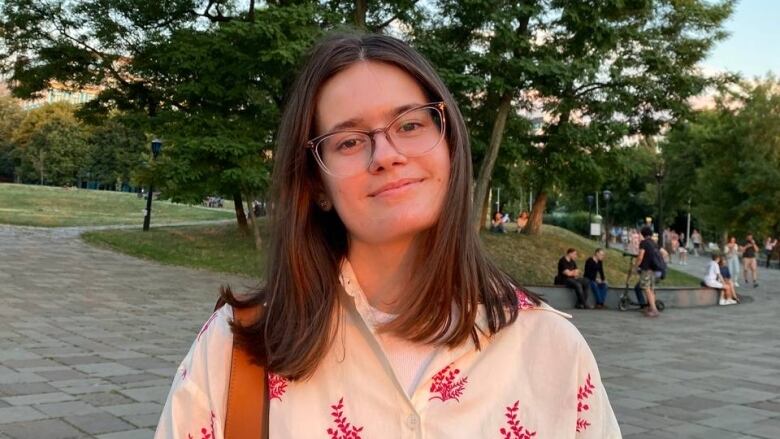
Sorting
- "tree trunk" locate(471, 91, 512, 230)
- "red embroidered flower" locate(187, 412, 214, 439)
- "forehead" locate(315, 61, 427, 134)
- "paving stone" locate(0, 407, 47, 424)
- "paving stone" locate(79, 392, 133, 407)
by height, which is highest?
"tree trunk" locate(471, 91, 512, 230)

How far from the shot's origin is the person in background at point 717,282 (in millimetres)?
19594

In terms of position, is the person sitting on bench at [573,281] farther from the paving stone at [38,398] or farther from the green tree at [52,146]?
the green tree at [52,146]

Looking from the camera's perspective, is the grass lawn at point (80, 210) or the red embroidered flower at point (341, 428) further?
the grass lawn at point (80, 210)

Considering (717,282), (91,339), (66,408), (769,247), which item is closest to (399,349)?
(66,408)

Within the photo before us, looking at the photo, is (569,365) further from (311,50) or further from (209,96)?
(209,96)

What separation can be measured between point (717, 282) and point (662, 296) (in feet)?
8.70

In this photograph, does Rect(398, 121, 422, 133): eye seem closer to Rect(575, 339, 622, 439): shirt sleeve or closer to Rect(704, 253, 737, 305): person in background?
Rect(575, 339, 622, 439): shirt sleeve

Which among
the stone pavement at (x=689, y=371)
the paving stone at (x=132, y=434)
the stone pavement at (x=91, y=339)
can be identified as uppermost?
the stone pavement at (x=689, y=371)

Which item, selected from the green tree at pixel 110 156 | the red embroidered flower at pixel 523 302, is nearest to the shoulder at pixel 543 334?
the red embroidered flower at pixel 523 302

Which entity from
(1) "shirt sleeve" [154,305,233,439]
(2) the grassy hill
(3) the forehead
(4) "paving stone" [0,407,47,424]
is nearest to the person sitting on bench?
(2) the grassy hill

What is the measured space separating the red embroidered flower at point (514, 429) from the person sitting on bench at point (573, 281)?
15815 mm

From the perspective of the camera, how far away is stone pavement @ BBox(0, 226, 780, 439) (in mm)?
5852

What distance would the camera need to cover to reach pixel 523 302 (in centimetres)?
160

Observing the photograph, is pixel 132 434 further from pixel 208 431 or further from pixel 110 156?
pixel 110 156
